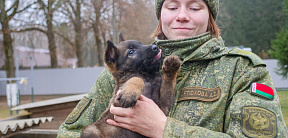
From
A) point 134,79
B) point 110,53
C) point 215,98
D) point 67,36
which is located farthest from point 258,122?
point 67,36

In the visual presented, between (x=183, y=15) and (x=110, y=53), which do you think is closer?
(x=183, y=15)

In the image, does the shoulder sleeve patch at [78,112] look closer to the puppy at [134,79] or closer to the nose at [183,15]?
the puppy at [134,79]

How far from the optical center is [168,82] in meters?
2.60

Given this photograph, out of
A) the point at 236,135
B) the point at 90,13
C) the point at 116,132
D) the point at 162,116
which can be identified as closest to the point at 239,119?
the point at 236,135

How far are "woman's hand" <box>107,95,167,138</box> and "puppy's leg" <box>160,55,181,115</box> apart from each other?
317 mm

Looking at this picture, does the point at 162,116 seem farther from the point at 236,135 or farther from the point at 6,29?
the point at 6,29

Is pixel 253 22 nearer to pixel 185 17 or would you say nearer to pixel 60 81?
pixel 60 81

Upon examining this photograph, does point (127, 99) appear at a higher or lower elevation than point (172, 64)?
lower

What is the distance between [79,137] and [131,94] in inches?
27.4

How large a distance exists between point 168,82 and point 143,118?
0.53 m

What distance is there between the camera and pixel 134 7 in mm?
20891

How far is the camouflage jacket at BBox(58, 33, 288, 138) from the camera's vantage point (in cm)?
189

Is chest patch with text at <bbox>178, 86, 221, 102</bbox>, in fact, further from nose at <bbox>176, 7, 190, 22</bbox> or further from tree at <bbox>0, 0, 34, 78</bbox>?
tree at <bbox>0, 0, 34, 78</bbox>

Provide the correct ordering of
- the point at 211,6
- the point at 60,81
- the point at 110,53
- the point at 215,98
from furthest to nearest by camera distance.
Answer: the point at 60,81 → the point at 110,53 → the point at 211,6 → the point at 215,98
